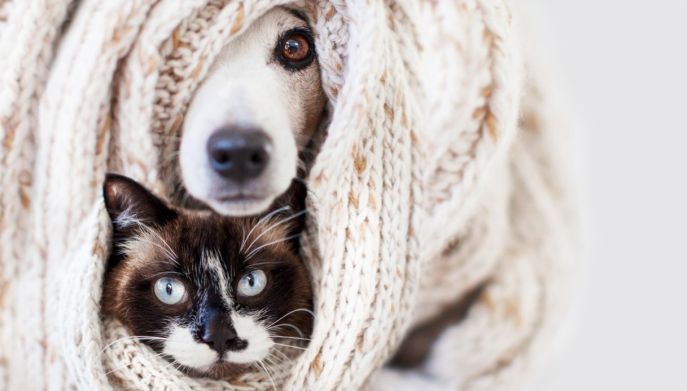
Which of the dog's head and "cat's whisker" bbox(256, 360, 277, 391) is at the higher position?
the dog's head

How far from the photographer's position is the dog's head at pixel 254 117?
1.53ft

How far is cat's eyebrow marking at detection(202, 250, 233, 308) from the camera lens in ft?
1.52

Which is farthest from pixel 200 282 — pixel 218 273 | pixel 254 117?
pixel 254 117

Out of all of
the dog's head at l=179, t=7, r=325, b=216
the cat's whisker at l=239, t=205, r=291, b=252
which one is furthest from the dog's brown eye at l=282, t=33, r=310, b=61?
the cat's whisker at l=239, t=205, r=291, b=252

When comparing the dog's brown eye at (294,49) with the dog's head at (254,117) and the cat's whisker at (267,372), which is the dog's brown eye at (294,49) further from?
the cat's whisker at (267,372)

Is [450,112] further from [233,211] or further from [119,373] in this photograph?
[119,373]

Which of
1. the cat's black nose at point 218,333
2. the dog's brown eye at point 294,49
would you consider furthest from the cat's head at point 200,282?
the dog's brown eye at point 294,49

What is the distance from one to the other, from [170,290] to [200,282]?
0.02 meters

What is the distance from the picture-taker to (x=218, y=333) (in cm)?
45

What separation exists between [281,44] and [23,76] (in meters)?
0.21

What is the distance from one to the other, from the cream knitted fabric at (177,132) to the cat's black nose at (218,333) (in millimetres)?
48

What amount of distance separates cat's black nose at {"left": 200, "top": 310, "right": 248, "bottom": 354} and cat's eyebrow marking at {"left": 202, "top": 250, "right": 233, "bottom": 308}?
1 centimetres

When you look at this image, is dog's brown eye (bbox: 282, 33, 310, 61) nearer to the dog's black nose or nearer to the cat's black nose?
the dog's black nose

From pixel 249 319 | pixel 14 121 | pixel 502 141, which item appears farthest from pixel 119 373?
pixel 502 141
